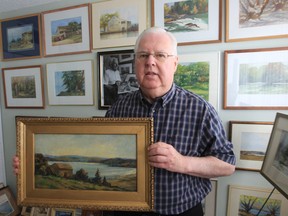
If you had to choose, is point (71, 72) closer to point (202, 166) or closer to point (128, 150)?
point (128, 150)

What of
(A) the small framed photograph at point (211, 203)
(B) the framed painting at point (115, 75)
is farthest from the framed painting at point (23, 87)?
(A) the small framed photograph at point (211, 203)

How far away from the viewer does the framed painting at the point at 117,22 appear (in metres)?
1.68

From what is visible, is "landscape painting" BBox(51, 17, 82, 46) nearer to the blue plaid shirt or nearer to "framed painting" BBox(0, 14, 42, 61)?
"framed painting" BBox(0, 14, 42, 61)

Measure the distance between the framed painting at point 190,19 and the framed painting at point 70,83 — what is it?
0.76 metres

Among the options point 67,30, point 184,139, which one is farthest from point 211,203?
point 67,30

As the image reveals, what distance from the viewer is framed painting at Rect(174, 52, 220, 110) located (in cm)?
151

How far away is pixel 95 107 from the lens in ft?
6.15

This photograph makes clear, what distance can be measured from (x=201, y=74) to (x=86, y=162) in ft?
3.49

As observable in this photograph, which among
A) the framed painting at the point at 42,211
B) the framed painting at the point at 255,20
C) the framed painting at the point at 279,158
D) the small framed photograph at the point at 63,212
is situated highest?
the framed painting at the point at 255,20

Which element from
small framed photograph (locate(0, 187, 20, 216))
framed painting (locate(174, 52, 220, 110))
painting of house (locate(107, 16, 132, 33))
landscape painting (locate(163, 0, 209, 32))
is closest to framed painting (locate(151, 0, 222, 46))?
landscape painting (locate(163, 0, 209, 32))

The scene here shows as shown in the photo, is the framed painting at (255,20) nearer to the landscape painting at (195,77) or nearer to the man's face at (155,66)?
the landscape painting at (195,77)

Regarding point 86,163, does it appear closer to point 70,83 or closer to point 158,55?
point 158,55

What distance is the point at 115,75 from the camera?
69.8 inches

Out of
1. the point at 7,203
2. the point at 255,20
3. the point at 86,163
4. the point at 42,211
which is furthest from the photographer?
the point at 7,203
